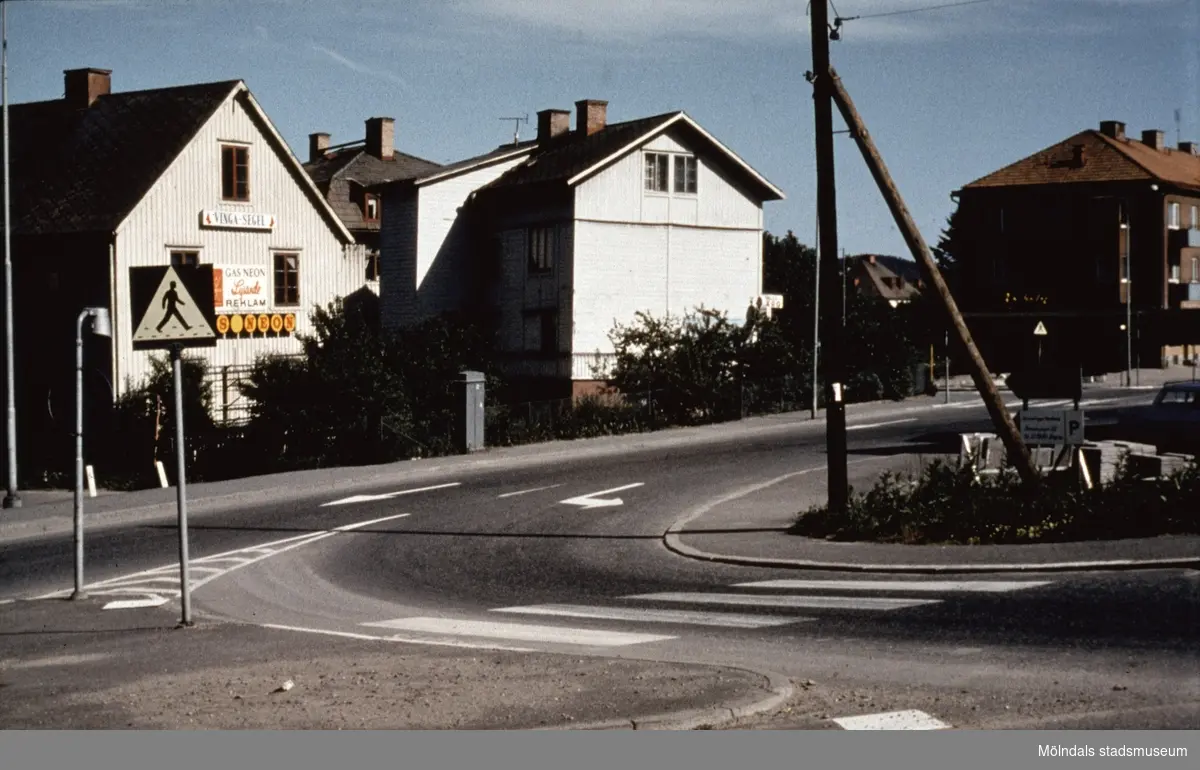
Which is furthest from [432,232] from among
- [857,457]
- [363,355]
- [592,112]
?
[857,457]

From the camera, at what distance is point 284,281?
131 ft

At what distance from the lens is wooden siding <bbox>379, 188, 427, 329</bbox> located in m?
49.1

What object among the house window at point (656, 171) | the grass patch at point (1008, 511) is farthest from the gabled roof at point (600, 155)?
the grass patch at point (1008, 511)

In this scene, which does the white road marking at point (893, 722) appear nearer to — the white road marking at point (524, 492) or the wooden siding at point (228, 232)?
the white road marking at point (524, 492)

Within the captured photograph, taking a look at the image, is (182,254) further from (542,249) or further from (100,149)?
(542,249)

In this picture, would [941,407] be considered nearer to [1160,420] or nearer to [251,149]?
[1160,420]

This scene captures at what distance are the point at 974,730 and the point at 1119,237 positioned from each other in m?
13.4

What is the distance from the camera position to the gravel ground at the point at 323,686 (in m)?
8.55

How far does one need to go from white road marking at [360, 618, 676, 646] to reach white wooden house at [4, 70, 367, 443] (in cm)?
1386

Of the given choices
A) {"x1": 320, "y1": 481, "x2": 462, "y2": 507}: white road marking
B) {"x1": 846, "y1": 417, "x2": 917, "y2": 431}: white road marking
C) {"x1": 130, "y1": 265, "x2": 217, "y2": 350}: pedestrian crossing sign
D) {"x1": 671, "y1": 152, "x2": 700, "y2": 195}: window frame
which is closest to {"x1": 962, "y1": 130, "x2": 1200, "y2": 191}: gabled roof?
{"x1": 130, "y1": 265, "x2": 217, "y2": 350}: pedestrian crossing sign

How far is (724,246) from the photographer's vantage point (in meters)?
49.7

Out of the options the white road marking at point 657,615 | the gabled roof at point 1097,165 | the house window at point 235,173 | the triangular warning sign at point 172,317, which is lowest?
the white road marking at point 657,615

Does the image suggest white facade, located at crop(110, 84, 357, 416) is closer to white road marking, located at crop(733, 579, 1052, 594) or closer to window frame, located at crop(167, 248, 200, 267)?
window frame, located at crop(167, 248, 200, 267)

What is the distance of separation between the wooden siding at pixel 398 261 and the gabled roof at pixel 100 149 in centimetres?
1155
